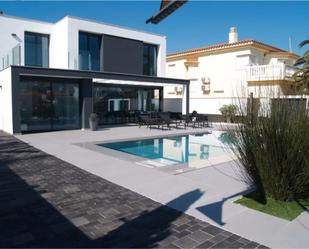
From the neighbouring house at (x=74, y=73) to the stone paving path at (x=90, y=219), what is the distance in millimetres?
10101

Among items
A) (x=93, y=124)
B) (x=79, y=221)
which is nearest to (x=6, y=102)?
(x=93, y=124)

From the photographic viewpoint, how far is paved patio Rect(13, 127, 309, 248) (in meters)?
4.03

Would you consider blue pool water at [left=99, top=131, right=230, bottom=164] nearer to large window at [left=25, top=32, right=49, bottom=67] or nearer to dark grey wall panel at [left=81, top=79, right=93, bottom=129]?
dark grey wall panel at [left=81, top=79, right=93, bottom=129]

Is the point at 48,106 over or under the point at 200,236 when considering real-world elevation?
over

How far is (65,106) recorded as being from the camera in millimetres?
17406

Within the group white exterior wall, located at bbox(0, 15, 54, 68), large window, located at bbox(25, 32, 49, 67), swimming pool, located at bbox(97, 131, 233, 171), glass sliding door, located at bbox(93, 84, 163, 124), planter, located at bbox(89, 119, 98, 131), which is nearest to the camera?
swimming pool, located at bbox(97, 131, 233, 171)

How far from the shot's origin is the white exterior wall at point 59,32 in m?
19.1

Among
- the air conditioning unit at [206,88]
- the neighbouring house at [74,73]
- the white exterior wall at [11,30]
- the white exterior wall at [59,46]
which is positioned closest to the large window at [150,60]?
the neighbouring house at [74,73]

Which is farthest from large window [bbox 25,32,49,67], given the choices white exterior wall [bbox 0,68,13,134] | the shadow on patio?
the shadow on patio

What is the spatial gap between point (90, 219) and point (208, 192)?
2.53 m

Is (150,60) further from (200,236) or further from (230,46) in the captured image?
(200,236)

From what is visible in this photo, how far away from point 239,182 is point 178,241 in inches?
130

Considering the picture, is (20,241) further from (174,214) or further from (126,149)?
(126,149)

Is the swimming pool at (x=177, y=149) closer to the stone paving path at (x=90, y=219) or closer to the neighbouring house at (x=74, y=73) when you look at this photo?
the stone paving path at (x=90, y=219)
